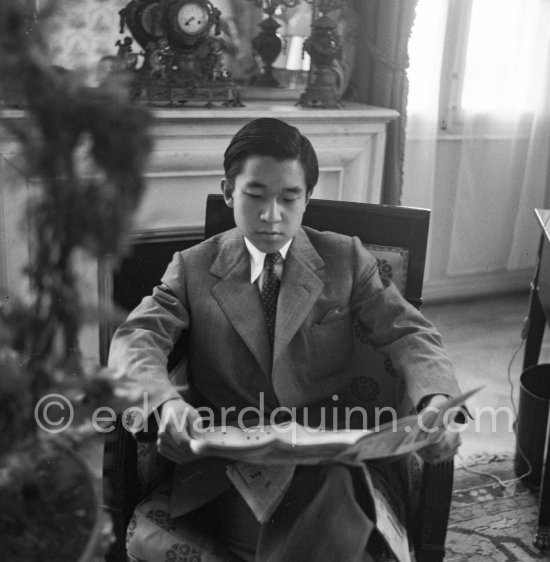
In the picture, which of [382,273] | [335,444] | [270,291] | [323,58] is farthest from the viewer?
[323,58]

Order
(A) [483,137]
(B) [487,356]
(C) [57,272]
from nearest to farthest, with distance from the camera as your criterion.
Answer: (C) [57,272] < (B) [487,356] < (A) [483,137]

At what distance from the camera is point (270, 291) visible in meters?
1.81

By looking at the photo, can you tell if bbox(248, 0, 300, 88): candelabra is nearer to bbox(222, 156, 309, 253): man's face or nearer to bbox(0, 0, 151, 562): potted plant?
bbox(222, 156, 309, 253): man's face

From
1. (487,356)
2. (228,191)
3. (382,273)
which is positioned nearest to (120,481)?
(228,191)

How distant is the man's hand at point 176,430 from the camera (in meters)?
1.37

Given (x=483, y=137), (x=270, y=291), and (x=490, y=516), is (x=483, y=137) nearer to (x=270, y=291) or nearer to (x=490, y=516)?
(x=490, y=516)

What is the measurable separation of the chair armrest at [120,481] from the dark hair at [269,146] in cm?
63

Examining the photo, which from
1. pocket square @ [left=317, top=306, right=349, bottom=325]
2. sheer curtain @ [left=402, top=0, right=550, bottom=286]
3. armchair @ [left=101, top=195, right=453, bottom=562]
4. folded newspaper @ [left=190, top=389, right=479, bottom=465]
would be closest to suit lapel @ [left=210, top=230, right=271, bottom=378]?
pocket square @ [left=317, top=306, right=349, bottom=325]

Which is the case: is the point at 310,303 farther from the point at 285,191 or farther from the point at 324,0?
the point at 324,0

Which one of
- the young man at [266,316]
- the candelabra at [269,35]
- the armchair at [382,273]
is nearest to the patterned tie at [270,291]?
the young man at [266,316]

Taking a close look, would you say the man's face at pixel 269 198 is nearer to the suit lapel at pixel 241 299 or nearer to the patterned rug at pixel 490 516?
A: the suit lapel at pixel 241 299

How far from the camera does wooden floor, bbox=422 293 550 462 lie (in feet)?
9.92

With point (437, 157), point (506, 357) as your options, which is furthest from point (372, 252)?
point (437, 157)

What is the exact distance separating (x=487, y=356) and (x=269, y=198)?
2.31 m
